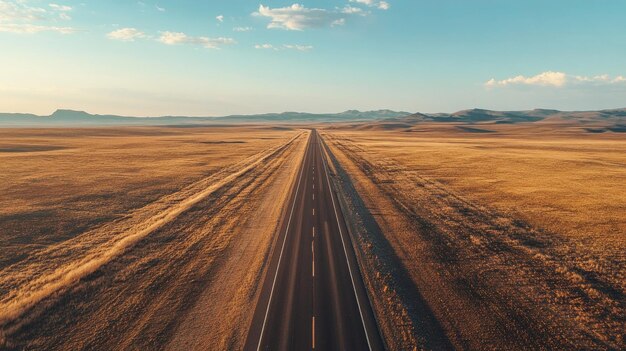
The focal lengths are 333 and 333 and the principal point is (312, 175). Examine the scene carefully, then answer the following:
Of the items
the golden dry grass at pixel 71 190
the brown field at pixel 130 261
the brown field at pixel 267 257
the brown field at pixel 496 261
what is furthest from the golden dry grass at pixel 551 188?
Answer: the golden dry grass at pixel 71 190

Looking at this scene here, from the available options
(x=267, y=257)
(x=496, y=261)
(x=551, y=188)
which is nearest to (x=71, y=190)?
(x=267, y=257)

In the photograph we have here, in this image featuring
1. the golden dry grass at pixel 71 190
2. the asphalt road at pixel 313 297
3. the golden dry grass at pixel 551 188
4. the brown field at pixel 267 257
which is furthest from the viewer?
the golden dry grass at pixel 551 188

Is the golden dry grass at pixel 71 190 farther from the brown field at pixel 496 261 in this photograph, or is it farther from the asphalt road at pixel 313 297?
the brown field at pixel 496 261

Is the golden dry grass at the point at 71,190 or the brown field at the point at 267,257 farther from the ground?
the golden dry grass at the point at 71,190

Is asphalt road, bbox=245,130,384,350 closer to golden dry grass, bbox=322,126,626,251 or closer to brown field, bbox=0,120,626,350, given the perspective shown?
brown field, bbox=0,120,626,350

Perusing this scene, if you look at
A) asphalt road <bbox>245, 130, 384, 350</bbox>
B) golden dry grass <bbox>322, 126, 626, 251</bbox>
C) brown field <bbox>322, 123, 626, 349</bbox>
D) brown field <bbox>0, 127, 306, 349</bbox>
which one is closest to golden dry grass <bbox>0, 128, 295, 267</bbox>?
brown field <bbox>0, 127, 306, 349</bbox>

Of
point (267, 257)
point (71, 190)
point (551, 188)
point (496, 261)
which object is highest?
point (71, 190)

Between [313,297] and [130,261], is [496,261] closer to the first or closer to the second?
[313,297]
